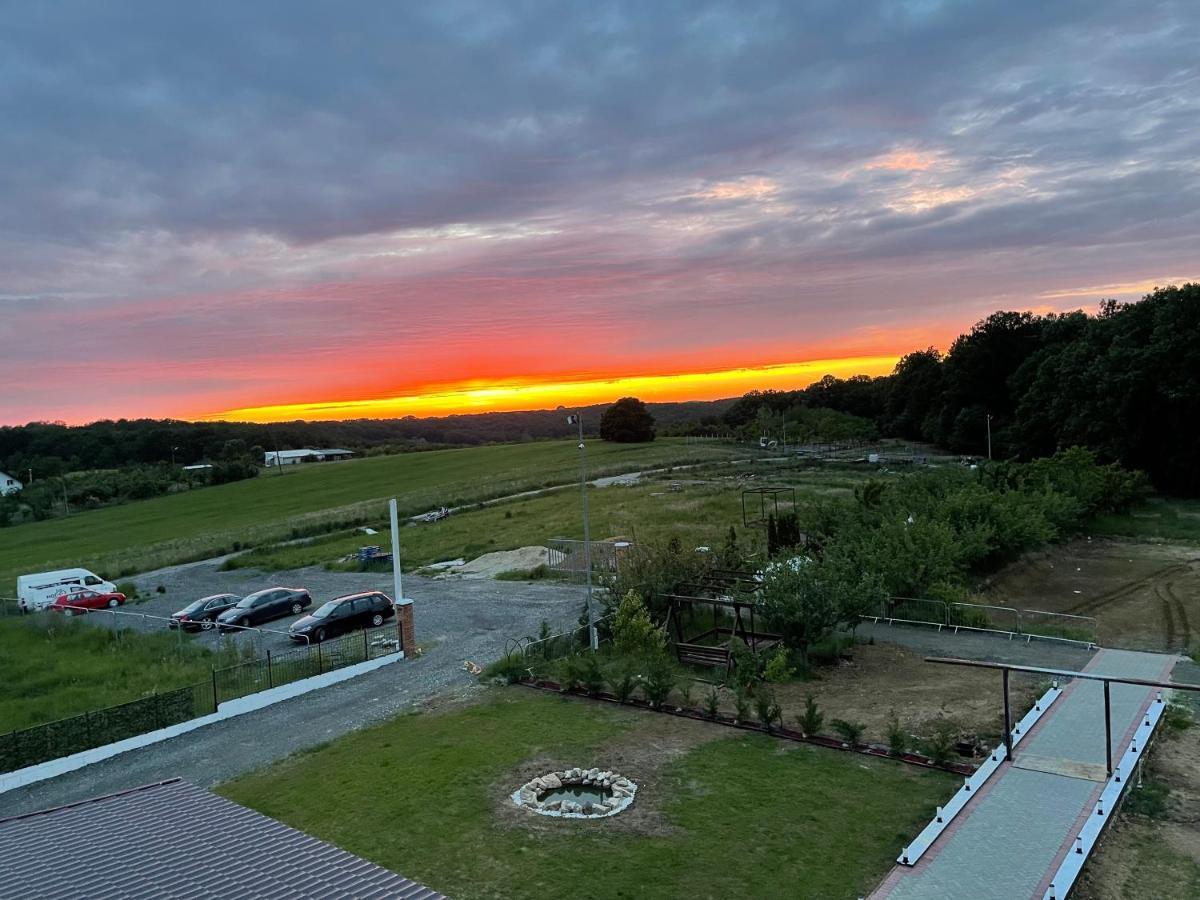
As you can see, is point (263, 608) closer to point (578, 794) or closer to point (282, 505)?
point (578, 794)

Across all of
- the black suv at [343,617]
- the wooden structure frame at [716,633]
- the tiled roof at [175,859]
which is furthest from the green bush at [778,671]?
the black suv at [343,617]

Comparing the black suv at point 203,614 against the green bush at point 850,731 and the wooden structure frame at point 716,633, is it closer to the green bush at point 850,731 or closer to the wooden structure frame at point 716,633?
the wooden structure frame at point 716,633

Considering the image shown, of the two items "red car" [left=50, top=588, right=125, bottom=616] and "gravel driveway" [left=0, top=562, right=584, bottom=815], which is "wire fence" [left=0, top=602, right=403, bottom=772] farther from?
"red car" [left=50, top=588, right=125, bottom=616]

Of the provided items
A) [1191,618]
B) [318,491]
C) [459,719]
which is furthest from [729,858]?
[318,491]

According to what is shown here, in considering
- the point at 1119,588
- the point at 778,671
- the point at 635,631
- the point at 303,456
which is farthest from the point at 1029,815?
the point at 303,456

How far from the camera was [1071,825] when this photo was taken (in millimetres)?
12375

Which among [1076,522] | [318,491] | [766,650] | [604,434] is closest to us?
[766,650]

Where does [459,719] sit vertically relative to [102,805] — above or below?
below

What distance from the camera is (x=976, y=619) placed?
26125 mm

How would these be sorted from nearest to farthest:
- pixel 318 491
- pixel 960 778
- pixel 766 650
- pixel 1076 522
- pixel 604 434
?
pixel 960 778
pixel 766 650
pixel 1076 522
pixel 318 491
pixel 604 434

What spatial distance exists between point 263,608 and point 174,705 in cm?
1274

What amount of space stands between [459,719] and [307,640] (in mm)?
10956

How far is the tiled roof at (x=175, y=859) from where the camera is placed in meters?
8.55

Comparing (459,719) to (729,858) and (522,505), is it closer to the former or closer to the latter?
(729,858)
